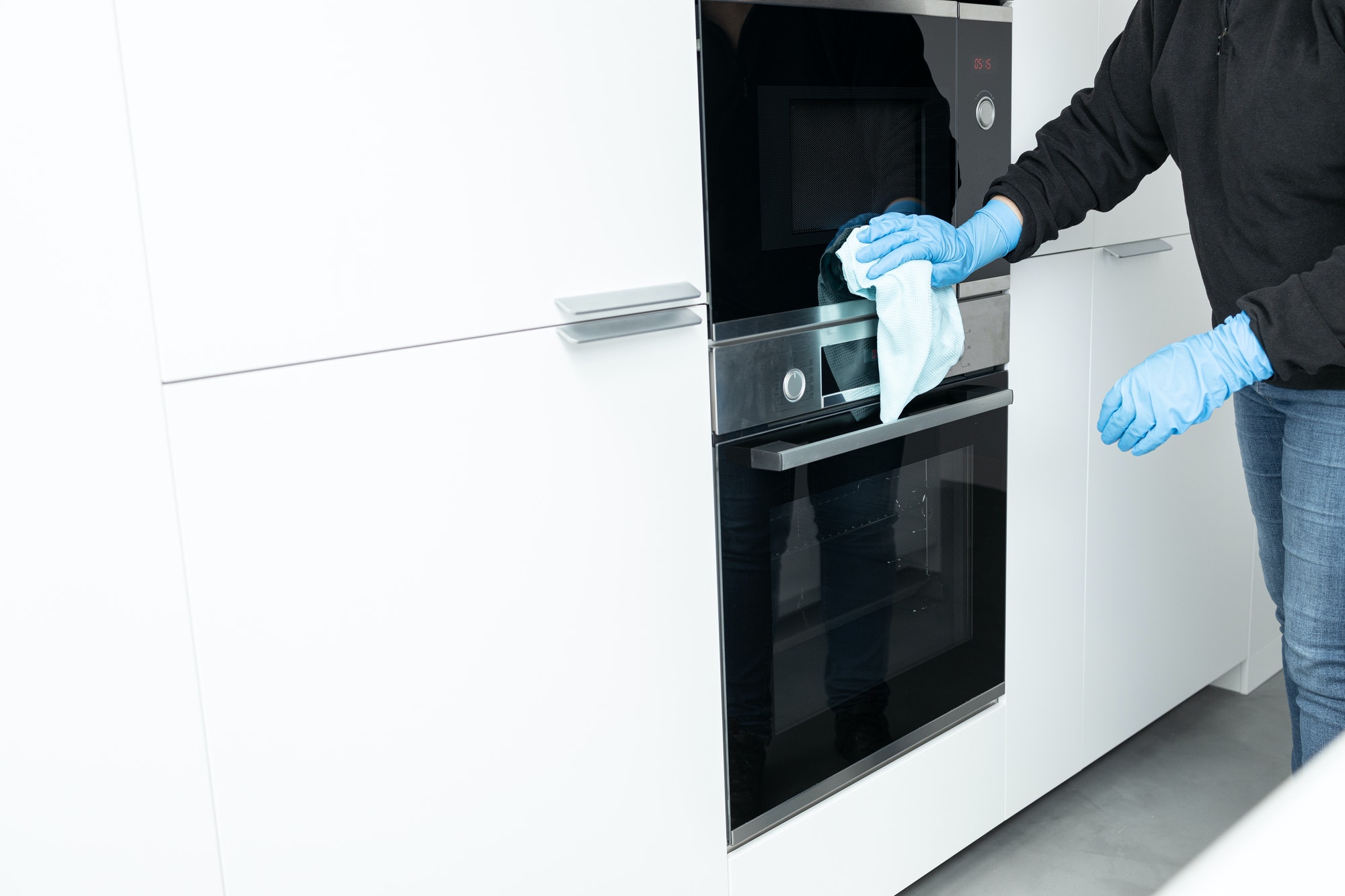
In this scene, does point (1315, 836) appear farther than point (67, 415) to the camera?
No

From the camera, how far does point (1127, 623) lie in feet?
6.44

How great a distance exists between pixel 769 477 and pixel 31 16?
0.84 m

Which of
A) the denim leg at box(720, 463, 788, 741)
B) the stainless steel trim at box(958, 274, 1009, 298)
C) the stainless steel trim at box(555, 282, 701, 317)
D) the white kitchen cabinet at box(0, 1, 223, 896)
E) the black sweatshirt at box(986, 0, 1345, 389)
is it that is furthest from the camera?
the stainless steel trim at box(958, 274, 1009, 298)

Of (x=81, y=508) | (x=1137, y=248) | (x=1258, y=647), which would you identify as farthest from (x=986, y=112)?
(x=1258, y=647)

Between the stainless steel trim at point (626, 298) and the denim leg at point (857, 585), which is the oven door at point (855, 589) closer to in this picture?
the denim leg at point (857, 585)

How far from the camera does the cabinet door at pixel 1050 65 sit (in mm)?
1588

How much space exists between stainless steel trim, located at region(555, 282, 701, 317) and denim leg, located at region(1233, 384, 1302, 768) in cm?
75

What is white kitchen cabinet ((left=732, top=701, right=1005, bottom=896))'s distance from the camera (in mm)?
1415

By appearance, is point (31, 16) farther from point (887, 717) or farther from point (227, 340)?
point (887, 717)

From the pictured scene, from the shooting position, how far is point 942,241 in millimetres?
1373

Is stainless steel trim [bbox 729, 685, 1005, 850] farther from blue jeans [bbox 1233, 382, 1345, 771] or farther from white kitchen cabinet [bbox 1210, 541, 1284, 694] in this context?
white kitchen cabinet [bbox 1210, 541, 1284, 694]

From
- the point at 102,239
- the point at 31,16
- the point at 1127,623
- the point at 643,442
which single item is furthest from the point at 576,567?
the point at 1127,623

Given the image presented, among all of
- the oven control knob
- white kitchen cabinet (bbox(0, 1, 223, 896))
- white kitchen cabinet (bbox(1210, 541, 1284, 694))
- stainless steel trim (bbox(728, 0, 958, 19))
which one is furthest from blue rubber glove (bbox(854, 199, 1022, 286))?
white kitchen cabinet (bbox(1210, 541, 1284, 694))

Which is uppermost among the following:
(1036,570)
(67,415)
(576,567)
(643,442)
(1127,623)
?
(67,415)
